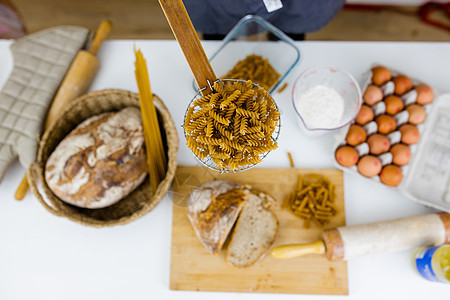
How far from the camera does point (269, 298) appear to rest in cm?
97

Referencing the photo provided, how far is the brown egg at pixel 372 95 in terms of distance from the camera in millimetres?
967

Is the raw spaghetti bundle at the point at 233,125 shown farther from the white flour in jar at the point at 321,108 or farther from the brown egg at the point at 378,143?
the brown egg at the point at 378,143

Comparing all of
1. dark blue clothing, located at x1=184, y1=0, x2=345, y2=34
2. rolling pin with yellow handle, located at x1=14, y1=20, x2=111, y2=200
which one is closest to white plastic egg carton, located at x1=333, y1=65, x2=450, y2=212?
dark blue clothing, located at x1=184, y1=0, x2=345, y2=34

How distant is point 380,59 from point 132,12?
1.35 meters

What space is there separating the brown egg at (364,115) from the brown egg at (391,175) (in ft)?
0.47

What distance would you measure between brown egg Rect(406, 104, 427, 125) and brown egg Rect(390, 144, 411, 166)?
84mm

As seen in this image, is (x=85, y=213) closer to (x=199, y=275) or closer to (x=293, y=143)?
(x=199, y=275)

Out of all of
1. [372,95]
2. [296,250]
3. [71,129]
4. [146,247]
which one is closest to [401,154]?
[372,95]

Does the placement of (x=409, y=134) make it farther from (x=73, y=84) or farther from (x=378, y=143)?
(x=73, y=84)

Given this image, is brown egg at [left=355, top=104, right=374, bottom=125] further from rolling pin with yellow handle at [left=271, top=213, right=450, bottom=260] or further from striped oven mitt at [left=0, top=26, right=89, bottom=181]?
striped oven mitt at [left=0, top=26, right=89, bottom=181]

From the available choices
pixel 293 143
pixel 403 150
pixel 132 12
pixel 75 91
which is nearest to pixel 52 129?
pixel 75 91

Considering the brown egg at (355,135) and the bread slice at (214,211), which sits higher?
the brown egg at (355,135)

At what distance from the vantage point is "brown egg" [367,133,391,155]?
951mm

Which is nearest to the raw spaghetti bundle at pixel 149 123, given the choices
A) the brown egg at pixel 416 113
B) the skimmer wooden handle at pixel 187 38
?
the skimmer wooden handle at pixel 187 38
